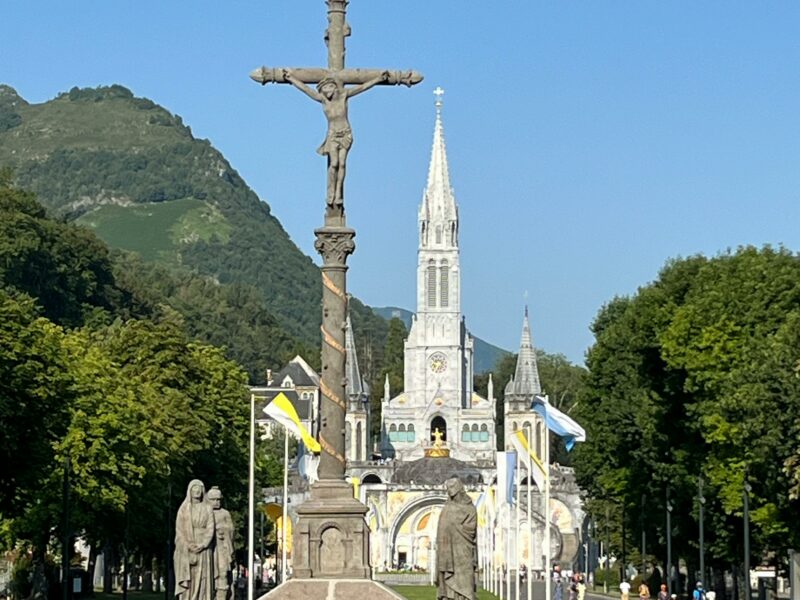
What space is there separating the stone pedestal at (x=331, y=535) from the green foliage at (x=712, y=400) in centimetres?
2001

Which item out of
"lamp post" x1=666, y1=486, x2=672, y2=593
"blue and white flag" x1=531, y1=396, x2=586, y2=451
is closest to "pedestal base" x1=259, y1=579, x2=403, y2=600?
"blue and white flag" x1=531, y1=396, x2=586, y2=451

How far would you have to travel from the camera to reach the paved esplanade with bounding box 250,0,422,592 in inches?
1390

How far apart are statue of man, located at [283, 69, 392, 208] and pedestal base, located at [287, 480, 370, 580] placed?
5281 mm

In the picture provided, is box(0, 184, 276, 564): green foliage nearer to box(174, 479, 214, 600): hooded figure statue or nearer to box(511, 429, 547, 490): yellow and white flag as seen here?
box(511, 429, 547, 490): yellow and white flag

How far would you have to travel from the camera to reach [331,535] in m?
35.4

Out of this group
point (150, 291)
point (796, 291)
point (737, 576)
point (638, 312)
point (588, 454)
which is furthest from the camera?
point (150, 291)

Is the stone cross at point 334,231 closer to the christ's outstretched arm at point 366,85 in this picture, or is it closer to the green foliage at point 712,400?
the christ's outstretched arm at point 366,85

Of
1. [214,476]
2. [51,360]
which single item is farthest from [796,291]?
[214,476]

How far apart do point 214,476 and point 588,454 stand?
63.7ft

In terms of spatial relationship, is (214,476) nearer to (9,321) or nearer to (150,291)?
(9,321)

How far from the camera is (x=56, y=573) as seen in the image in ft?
230

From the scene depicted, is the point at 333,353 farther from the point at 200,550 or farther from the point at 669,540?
the point at 669,540

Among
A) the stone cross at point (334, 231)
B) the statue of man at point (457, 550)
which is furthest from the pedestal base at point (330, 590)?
the statue of man at point (457, 550)

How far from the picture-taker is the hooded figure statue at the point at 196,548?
29.4 m
